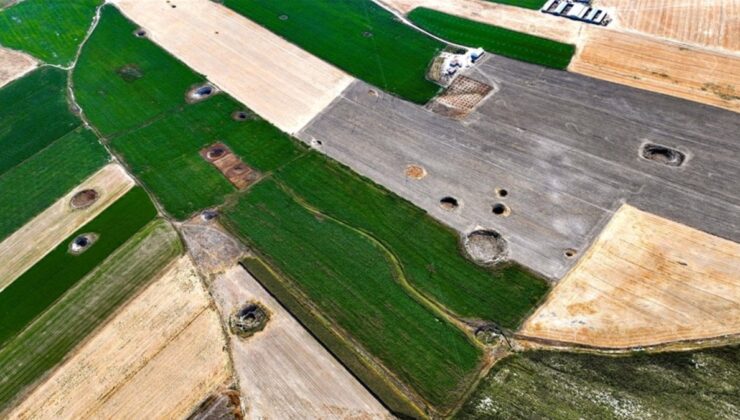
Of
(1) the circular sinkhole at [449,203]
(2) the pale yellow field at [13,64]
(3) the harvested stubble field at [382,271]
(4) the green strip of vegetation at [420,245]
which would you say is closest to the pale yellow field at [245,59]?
(4) the green strip of vegetation at [420,245]

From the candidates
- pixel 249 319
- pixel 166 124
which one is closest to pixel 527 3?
pixel 166 124

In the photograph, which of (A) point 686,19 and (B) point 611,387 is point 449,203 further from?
(A) point 686,19

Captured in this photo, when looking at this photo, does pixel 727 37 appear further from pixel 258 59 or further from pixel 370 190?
pixel 258 59

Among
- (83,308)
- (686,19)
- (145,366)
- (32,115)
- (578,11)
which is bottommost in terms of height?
(686,19)

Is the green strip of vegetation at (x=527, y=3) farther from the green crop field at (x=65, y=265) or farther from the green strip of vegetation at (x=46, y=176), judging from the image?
the green strip of vegetation at (x=46, y=176)

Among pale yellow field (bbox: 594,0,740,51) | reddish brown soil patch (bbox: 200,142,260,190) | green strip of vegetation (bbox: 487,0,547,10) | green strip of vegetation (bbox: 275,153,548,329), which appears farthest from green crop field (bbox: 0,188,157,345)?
pale yellow field (bbox: 594,0,740,51)
